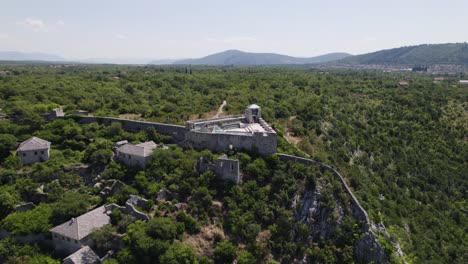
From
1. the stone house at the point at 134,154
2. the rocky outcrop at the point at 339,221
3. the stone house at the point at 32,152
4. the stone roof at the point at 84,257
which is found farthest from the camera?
the stone house at the point at 32,152

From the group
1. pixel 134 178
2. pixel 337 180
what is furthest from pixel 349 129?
pixel 134 178

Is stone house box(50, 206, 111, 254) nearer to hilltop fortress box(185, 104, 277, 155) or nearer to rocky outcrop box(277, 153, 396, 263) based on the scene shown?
hilltop fortress box(185, 104, 277, 155)

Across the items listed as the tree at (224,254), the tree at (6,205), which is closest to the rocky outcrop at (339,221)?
the tree at (224,254)

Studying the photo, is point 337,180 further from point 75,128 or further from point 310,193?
point 75,128

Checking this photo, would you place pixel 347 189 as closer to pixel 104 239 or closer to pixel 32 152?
pixel 104 239

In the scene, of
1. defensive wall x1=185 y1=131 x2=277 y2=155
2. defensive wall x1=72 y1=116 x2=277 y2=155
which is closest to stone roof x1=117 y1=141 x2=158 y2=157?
defensive wall x1=72 y1=116 x2=277 y2=155

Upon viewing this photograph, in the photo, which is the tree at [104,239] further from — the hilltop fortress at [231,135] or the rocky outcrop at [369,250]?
the rocky outcrop at [369,250]
